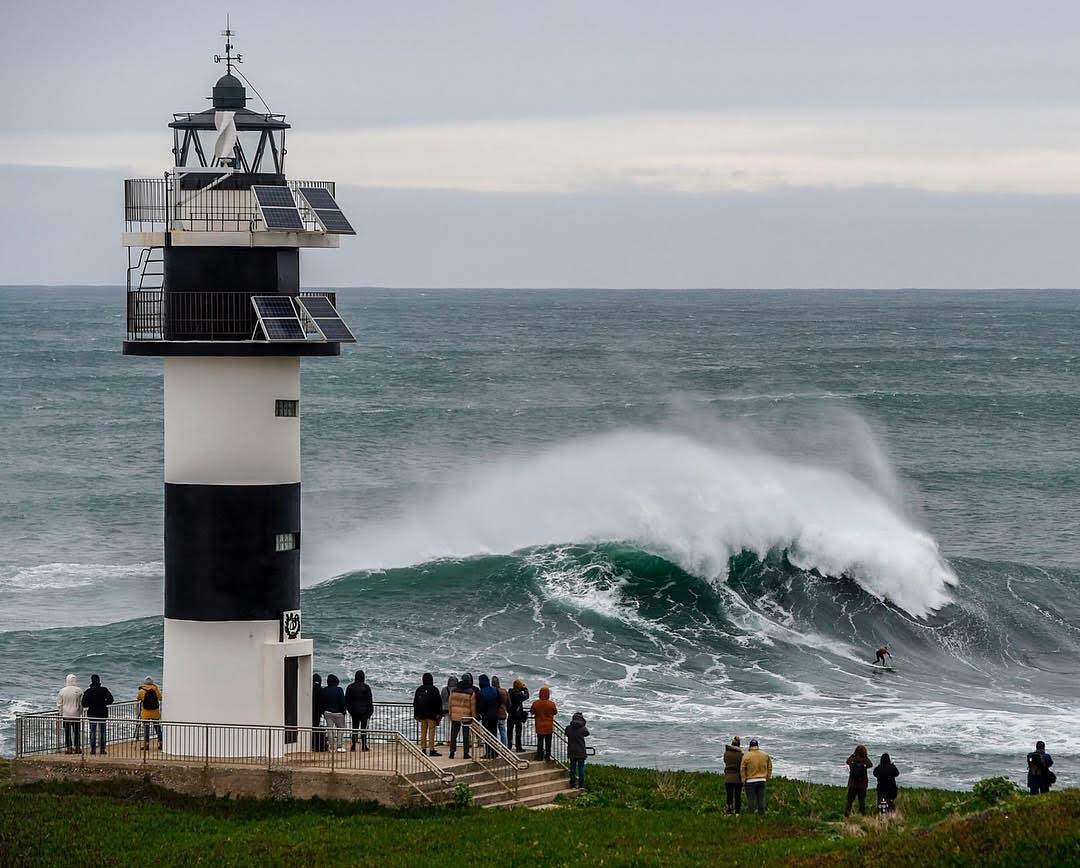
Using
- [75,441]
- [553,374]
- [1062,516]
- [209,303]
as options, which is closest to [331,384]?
[553,374]

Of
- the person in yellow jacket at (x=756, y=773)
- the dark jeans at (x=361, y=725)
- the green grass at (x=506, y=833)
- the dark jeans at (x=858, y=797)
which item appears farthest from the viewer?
the dark jeans at (x=361, y=725)

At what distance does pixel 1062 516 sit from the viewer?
182 ft

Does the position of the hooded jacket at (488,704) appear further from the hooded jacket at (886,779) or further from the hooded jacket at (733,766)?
the hooded jacket at (886,779)

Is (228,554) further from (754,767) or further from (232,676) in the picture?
(754,767)

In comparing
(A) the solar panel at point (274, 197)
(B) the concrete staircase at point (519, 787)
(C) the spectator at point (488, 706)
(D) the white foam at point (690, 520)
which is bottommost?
(B) the concrete staircase at point (519, 787)

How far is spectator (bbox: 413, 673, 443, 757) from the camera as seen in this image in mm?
19172

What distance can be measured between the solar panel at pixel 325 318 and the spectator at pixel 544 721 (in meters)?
4.36

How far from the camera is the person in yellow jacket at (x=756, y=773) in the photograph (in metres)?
18.6

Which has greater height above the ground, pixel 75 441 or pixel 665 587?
pixel 75 441

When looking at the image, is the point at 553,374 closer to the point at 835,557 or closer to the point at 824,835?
the point at 835,557

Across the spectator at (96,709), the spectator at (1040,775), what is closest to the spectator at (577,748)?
the spectator at (1040,775)

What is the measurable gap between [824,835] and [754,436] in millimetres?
60478

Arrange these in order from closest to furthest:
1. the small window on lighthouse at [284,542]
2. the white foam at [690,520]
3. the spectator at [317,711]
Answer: the small window on lighthouse at [284,542]
the spectator at [317,711]
the white foam at [690,520]

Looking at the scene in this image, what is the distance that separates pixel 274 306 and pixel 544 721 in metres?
5.30
